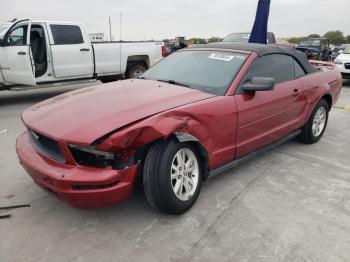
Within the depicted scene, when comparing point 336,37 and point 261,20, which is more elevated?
point 261,20

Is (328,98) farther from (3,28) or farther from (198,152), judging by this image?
(3,28)

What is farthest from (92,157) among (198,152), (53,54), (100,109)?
(53,54)

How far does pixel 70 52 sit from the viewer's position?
823 cm

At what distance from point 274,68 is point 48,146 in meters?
2.78

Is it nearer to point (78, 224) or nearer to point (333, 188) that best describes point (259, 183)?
point (333, 188)

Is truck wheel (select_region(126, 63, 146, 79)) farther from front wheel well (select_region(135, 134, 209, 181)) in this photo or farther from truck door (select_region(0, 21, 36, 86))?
front wheel well (select_region(135, 134, 209, 181))

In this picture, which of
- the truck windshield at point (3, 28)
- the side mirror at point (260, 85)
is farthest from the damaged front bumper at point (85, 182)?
the truck windshield at point (3, 28)

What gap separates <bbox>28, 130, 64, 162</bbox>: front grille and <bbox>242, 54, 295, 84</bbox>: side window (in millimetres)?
2015

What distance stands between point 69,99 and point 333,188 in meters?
2.95

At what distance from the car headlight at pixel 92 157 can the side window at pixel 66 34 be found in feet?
20.2

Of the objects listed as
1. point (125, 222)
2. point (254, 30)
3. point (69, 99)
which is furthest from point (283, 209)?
point (254, 30)

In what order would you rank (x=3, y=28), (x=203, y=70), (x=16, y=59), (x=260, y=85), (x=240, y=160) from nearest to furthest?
(x=260, y=85)
(x=240, y=160)
(x=203, y=70)
(x=16, y=59)
(x=3, y=28)

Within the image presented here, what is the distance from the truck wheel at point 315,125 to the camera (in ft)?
16.0

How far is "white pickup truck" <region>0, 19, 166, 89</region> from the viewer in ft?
24.7
